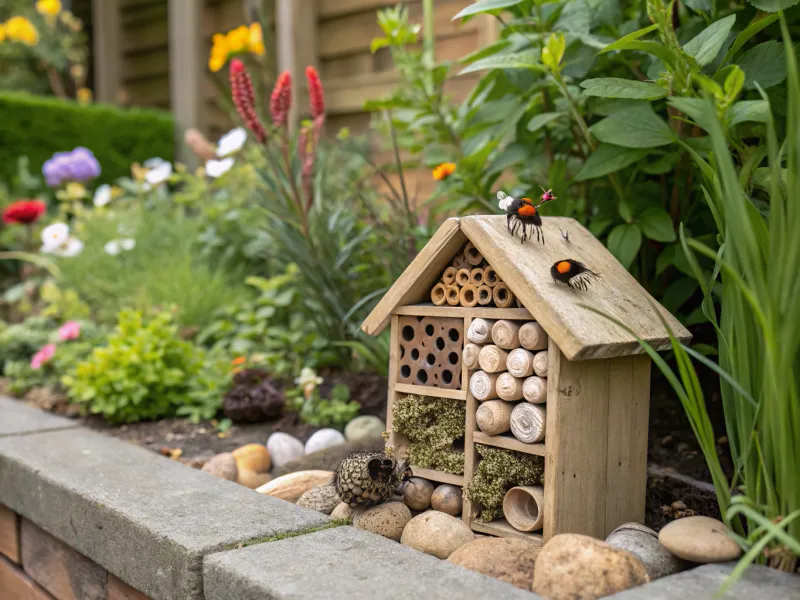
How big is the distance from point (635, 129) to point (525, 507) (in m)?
0.80

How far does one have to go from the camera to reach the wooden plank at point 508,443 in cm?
139

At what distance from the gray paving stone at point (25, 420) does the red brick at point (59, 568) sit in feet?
1.31

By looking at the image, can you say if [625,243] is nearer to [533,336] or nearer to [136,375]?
[533,336]

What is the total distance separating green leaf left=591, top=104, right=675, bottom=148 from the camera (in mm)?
1545

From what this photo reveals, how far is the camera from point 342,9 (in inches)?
190

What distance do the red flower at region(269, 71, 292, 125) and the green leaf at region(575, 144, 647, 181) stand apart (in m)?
0.94

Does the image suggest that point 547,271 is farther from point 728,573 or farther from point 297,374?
point 297,374

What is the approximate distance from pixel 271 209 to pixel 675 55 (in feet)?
4.56

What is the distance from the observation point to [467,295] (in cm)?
156

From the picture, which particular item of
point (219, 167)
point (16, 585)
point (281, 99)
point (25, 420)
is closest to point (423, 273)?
point (281, 99)

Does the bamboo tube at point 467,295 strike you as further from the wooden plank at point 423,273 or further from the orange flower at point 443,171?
the orange flower at point 443,171

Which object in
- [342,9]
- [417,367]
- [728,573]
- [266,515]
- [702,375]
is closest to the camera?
[728,573]

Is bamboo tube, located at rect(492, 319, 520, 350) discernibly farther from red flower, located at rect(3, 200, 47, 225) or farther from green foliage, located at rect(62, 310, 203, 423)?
red flower, located at rect(3, 200, 47, 225)

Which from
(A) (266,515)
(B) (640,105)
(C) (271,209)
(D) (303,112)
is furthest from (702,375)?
(D) (303,112)
